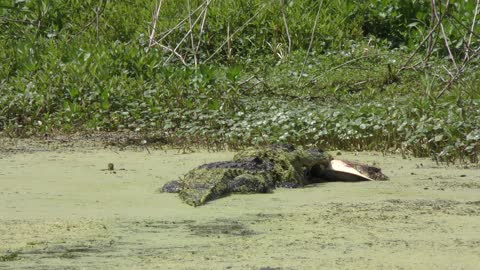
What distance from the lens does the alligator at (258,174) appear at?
4812 mm

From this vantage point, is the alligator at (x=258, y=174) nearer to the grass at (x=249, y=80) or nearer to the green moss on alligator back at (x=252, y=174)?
the green moss on alligator back at (x=252, y=174)

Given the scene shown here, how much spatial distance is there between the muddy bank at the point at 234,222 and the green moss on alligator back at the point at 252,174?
0.25ft

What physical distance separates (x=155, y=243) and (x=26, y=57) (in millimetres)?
4658

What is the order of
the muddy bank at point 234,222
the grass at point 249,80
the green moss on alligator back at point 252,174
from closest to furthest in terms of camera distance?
the muddy bank at point 234,222 < the green moss on alligator back at point 252,174 < the grass at point 249,80

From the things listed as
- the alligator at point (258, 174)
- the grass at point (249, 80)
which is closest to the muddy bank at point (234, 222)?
the alligator at point (258, 174)

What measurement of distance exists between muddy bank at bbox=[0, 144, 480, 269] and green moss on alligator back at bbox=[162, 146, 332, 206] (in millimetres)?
76

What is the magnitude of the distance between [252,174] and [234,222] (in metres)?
0.87

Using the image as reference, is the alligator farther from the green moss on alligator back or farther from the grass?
the grass

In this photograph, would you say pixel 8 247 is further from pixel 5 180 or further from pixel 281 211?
pixel 5 180

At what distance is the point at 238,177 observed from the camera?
5.00m

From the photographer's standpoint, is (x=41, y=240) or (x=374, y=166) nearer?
(x=41, y=240)

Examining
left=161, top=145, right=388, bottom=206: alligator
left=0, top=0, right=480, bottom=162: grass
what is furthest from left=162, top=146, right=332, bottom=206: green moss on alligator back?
Result: left=0, top=0, right=480, bottom=162: grass

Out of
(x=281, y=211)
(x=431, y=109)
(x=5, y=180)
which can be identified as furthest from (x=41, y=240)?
(x=431, y=109)

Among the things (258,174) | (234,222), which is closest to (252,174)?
(258,174)
